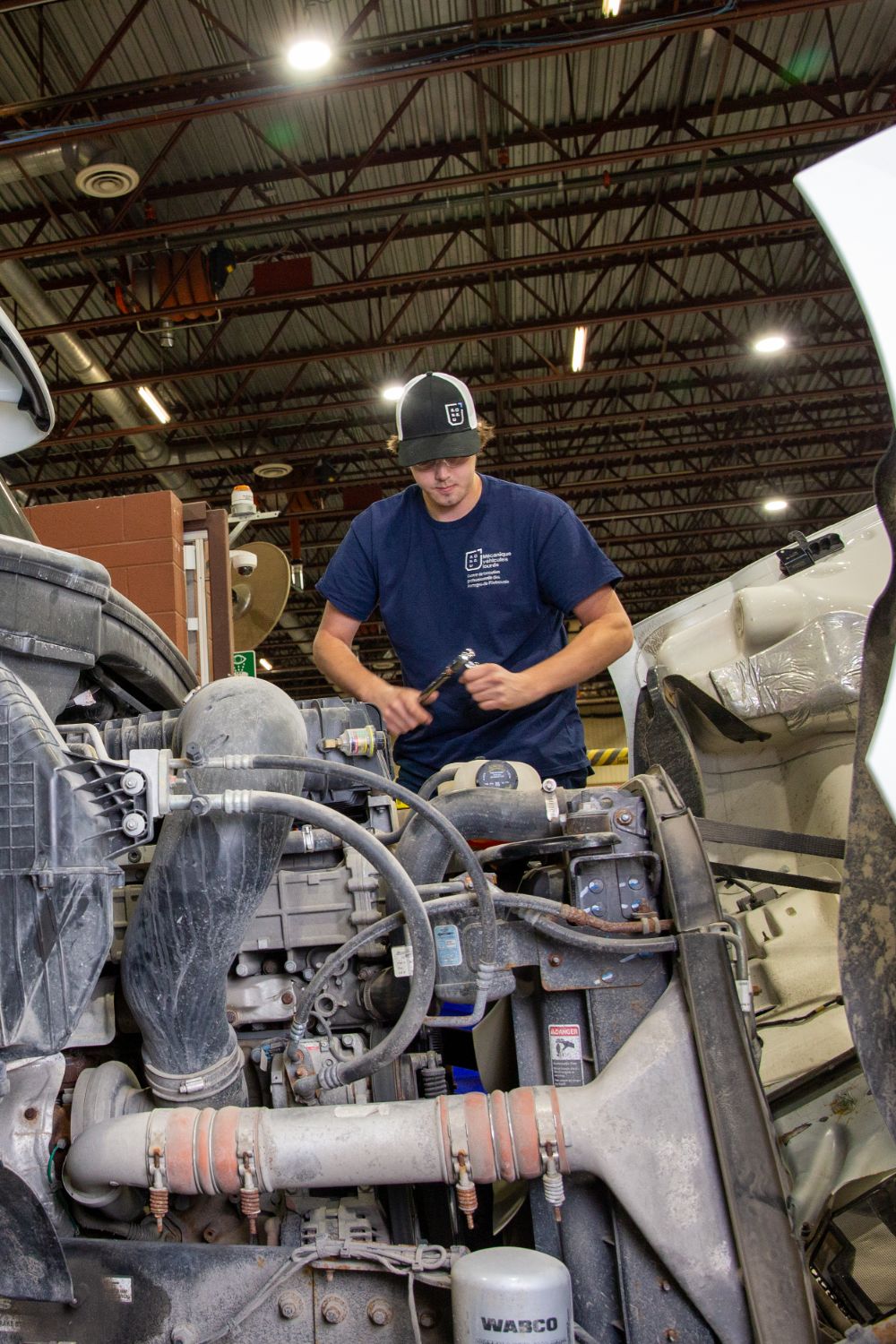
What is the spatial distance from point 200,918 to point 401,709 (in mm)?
794

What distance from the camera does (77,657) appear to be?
1.87 meters

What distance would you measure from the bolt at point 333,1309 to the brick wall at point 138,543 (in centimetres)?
336

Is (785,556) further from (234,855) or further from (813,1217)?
(234,855)

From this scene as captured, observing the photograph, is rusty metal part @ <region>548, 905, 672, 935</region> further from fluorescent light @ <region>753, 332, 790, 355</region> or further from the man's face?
fluorescent light @ <region>753, 332, 790, 355</region>

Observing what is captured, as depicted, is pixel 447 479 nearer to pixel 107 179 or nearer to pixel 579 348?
pixel 107 179

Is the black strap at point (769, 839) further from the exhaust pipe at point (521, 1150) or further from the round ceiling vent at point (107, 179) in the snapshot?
the round ceiling vent at point (107, 179)

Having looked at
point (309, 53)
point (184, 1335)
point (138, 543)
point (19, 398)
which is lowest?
point (184, 1335)

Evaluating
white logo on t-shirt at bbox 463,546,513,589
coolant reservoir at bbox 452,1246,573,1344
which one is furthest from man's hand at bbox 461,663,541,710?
coolant reservoir at bbox 452,1246,573,1344

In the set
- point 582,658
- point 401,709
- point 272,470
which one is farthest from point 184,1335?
point 272,470

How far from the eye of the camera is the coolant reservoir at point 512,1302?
1.39 metres

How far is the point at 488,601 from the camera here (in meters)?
2.56

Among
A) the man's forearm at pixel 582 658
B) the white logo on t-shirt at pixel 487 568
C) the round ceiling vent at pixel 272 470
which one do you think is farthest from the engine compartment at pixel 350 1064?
the round ceiling vent at pixel 272 470

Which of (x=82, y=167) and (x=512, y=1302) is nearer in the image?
(x=512, y=1302)

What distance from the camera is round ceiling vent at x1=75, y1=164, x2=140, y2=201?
834 cm
